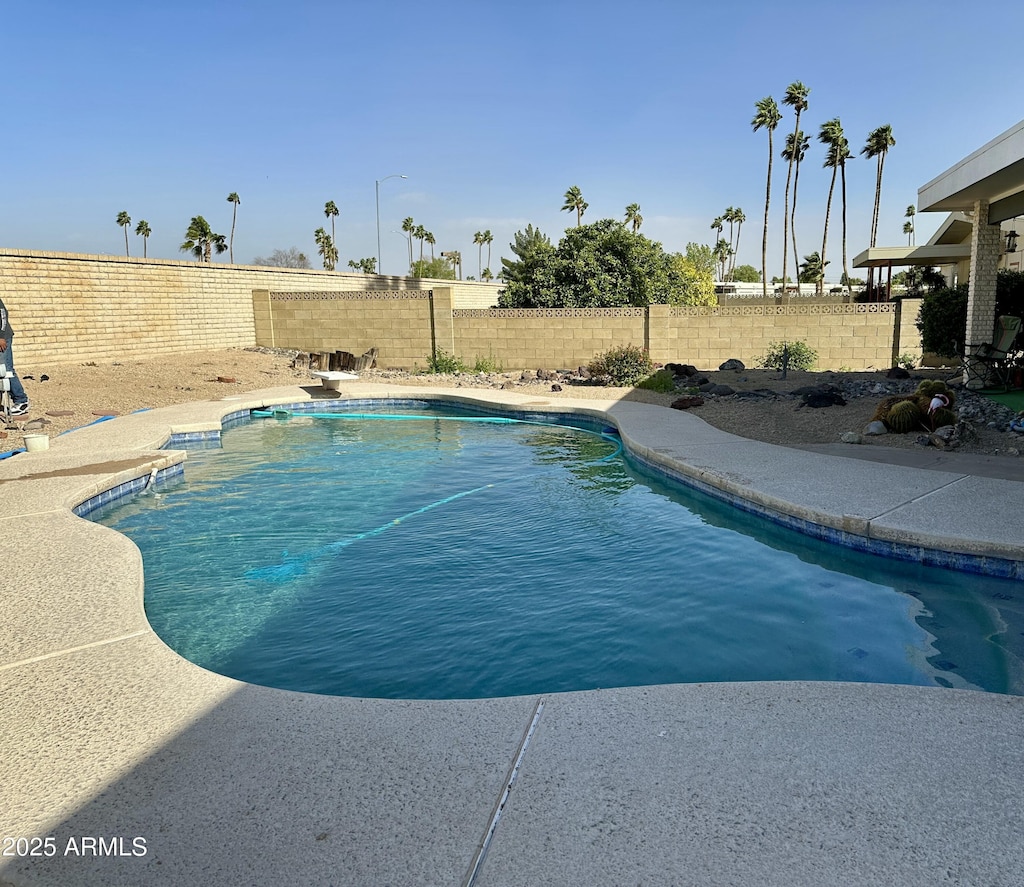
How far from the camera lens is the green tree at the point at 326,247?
218 feet

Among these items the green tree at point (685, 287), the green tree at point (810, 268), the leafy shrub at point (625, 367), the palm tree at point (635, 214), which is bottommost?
the leafy shrub at point (625, 367)

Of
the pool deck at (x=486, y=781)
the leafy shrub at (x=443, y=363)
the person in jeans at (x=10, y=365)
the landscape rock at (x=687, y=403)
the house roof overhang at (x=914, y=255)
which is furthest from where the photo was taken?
the house roof overhang at (x=914, y=255)

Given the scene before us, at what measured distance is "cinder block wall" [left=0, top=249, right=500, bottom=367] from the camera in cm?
1491

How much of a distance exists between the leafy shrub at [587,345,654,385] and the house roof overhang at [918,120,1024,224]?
20.0 ft

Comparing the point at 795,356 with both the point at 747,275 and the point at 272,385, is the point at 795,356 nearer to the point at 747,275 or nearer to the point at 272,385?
the point at 272,385

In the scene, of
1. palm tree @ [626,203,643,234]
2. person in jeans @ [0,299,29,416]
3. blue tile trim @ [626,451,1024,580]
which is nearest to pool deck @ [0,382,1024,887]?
blue tile trim @ [626,451,1024,580]

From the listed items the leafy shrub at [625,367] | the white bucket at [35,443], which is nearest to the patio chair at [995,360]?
the leafy shrub at [625,367]

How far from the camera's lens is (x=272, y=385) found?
1719 cm

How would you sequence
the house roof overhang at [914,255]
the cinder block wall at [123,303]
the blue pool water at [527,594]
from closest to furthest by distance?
the blue pool water at [527,594] → the cinder block wall at [123,303] → the house roof overhang at [914,255]

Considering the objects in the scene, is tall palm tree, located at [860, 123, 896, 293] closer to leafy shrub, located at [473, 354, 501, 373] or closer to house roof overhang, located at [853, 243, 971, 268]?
house roof overhang, located at [853, 243, 971, 268]

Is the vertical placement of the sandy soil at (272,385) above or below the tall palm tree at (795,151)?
below

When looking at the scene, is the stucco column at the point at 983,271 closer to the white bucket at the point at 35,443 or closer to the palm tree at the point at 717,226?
the white bucket at the point at 35,443

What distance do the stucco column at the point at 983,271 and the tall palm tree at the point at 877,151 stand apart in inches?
1396

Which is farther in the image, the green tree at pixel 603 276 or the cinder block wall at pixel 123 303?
the green tree at pixel 603 276
